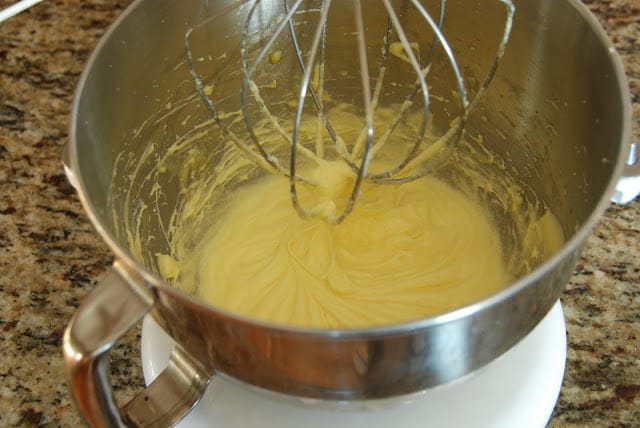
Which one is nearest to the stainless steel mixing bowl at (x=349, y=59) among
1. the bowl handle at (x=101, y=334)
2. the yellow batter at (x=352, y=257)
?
the bowl handle at (x=101, y=334)

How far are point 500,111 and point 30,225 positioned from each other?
690 millimetres

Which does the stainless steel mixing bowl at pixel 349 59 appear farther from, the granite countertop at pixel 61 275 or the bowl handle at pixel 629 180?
the granite countertop at pixel 61 275

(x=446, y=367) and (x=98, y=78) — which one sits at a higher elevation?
(x=98, y=78)

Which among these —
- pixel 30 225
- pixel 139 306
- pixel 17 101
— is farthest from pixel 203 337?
pixel 17 101

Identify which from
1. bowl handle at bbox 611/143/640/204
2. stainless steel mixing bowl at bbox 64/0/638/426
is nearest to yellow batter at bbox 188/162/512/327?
stainless steel mixing bowl at bbox 64/0/638/426

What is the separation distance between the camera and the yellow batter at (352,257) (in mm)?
866

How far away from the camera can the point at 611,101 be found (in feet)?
2.05

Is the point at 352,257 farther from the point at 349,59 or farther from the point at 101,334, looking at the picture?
the point at 101,334

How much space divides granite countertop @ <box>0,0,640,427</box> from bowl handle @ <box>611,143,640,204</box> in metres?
0.11

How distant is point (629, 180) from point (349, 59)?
481mm

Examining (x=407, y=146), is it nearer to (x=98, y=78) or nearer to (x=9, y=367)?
(x=98, y=78)

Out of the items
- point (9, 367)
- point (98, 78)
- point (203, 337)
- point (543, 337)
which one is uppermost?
point (98, 78)

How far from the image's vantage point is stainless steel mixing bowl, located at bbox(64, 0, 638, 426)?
0.50 m

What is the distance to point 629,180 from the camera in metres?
0.60
